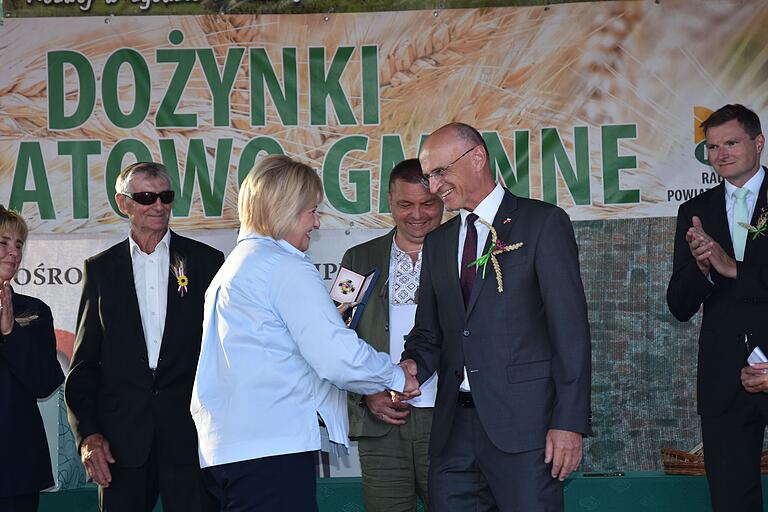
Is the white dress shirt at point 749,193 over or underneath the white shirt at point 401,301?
over

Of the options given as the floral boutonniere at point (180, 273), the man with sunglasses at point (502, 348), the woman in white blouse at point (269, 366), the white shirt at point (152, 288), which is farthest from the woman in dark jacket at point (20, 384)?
the man with sunglasses at point (502, 348)

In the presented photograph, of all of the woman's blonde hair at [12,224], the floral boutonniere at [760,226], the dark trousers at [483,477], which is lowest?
the dark trousers at [483,477]

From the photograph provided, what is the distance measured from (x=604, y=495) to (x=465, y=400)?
1.84 meters

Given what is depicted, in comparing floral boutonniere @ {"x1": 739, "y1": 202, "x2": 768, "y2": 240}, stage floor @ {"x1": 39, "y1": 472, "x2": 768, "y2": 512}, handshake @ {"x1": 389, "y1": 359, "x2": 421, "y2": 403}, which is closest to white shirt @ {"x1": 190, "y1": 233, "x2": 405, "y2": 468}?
handshake @ {"x1": 389, "y1": 359, "x2": 421, "y2": 403}

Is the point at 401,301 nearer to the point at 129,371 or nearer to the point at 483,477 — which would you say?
the point at 483,477

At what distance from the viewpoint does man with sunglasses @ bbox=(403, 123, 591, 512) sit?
348 cm

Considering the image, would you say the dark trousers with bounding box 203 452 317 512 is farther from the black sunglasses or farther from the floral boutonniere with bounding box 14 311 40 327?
the black sunglasses

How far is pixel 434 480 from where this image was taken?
3738 millimetres

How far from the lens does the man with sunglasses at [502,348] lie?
348 centimetres

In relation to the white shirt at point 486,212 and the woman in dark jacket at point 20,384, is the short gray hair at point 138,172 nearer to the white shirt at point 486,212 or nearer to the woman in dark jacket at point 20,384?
the woman in dark jacket at point 20,384

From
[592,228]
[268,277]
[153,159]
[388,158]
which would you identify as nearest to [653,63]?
[592,228]

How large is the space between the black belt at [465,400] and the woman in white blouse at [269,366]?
463 mm

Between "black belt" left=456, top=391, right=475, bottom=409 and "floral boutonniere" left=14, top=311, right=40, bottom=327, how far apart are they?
179 centimetres

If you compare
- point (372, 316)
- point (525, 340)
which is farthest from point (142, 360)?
point (525, 340)
